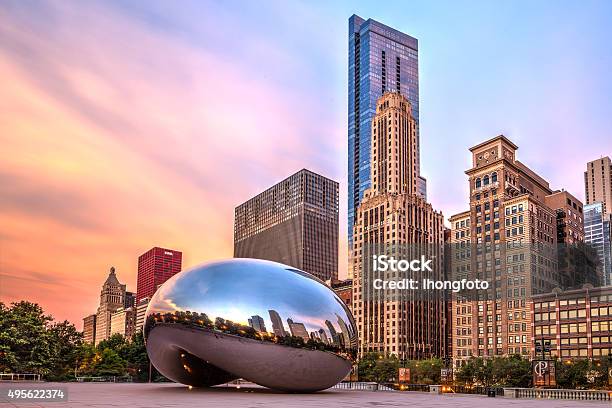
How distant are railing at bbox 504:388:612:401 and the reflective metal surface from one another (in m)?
12.9

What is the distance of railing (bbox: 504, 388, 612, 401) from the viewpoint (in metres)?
34.2

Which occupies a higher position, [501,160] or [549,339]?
[501,160]

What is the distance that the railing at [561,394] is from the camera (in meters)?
34.2

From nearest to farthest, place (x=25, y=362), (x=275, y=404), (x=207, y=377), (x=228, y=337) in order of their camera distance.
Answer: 1. (x=275, y=404)
2. (x=228, y=337)
3. (x=207, y=377)
4. (x=25, y=362)

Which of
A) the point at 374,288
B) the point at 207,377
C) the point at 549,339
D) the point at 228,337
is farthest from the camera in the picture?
the point at 374,288

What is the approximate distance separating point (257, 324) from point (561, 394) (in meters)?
19.9

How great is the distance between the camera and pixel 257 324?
84.4ft

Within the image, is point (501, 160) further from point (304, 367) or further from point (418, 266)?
point (304, 367)

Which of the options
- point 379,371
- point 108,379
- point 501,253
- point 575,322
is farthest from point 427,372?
point 108,379

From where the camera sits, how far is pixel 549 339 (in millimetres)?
107625

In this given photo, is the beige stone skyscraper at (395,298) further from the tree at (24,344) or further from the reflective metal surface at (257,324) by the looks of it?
the reflective metal surface at (257,324)

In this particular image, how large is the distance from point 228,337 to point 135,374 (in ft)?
140

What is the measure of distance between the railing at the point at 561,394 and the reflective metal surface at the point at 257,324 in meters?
12.9

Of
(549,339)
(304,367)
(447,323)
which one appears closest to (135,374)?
(304,367)
